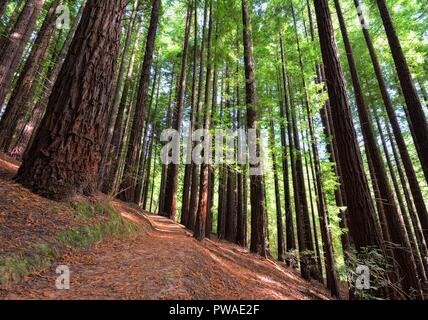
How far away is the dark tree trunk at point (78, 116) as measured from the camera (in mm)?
3859

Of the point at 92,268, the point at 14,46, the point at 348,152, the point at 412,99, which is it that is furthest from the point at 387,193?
the point at 14,46

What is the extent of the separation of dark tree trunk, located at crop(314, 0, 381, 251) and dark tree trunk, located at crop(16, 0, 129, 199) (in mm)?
4013

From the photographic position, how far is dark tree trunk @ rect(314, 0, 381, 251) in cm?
378

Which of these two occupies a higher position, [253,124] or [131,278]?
[253,124]

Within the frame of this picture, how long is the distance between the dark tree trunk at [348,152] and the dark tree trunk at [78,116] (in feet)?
13.2

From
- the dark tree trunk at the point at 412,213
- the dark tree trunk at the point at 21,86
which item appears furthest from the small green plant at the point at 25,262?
the dark tree trunk at the point at 412,213

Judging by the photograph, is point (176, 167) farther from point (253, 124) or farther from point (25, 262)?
point (25, 262)

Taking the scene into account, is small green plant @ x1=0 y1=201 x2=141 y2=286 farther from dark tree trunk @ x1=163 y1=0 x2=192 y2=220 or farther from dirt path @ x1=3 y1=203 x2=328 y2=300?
dark tree trunk @ x1=163 y1=0 x2=192 y2=220

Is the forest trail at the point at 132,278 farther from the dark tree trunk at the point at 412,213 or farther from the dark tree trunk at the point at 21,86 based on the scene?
the dark tree trunk at the point at 412,213

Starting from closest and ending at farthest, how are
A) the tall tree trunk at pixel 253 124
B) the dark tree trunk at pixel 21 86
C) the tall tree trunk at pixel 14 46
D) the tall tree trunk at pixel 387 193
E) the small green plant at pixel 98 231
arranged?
the small green plant at pixel 98 231 → the tall tree trunk at pixel 14 46 → the tall tree trunk at pixel 387 193 → the tall tree trunk at pixel 253 124 → the dark tree trunk at pixel 21 86

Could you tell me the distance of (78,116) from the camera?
13.5 ft

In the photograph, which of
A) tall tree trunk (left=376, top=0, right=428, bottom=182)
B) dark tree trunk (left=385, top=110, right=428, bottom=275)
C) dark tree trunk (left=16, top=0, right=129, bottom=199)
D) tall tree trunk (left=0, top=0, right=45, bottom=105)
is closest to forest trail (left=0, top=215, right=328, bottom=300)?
dark tree trunk (left=16, top=0, right=129, bottom=199)

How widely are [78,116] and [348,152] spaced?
15.2 feet
